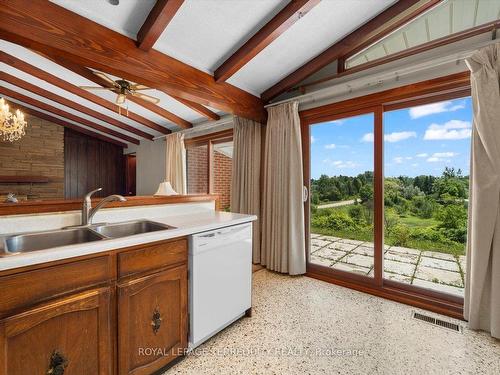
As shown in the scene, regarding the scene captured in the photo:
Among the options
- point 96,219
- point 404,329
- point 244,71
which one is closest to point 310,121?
point 244,71

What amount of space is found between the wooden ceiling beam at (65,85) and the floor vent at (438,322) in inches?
198

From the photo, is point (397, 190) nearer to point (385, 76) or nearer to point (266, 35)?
point (385, 76)

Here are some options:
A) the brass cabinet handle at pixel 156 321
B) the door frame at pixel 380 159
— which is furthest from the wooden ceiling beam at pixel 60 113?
the brass cabinet handle at pixel 156 321

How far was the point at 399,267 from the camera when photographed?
275 cm

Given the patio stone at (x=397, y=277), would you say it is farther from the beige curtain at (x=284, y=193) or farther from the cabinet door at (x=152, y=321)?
the cabinet door at (x=152, y=321)

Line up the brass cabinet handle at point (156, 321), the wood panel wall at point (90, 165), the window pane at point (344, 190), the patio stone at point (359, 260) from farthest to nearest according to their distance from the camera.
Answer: the wood panel wall at point (90, 165) → the patio stone at point (359, 260) → the window pane at point (344, 190) → the brass cabinet handle at point (156, 321)

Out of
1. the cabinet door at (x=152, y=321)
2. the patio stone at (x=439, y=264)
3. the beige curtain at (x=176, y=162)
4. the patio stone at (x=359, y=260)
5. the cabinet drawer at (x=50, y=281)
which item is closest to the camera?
the cabinet drawer at (x=50, y=281)

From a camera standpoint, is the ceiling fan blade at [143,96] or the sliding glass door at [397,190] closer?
the sliding glass door at [397,190]

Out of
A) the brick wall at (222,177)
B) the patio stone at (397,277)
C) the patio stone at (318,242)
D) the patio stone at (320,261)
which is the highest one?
the brick wall at (222,177)

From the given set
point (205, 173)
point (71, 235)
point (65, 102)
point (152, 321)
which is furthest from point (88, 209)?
point (65, 102)

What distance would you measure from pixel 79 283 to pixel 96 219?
25.7 inches

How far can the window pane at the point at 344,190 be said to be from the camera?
2691 mm

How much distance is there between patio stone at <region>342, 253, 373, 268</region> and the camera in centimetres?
295

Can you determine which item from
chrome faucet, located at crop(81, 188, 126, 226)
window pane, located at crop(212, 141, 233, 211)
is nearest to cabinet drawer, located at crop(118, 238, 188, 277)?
chrome faucet, located at crop(81, 188, 126, 226)
